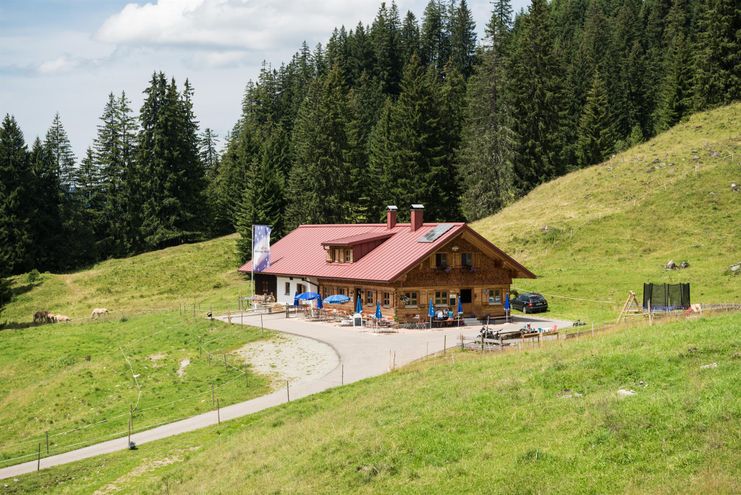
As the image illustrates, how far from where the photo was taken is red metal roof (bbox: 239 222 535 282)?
45.7 metres

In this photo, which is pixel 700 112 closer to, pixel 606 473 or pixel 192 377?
pixel 192 377

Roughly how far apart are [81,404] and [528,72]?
6343 cm

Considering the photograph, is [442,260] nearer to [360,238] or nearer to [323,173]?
[360,238]

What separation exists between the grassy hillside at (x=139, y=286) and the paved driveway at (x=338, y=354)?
19013 millimetres

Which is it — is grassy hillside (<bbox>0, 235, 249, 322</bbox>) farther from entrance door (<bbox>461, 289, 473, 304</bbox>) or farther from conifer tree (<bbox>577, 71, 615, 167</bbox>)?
conifer tree (<bbox>577, 71, 615, 167</bbox>)

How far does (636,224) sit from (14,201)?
2753 inches

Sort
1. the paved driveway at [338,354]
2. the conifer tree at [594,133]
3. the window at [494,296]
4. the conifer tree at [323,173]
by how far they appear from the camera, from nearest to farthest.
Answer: the paved driveway at [338,354]
the window at [494,296]
the conifer tree at [323,173]
the conifer tree at [594,133]

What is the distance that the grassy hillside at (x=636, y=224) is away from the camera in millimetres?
48062

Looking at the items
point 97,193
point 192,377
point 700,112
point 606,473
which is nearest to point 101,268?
point 97,193

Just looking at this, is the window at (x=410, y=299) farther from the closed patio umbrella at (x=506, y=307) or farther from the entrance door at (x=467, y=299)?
the closed patio umbrella at (x=506, y=307)

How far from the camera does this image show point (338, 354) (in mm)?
36344

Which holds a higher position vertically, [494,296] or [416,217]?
[416,217]

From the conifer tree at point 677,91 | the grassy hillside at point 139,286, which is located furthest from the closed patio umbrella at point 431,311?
the conifer tree at point 677,91

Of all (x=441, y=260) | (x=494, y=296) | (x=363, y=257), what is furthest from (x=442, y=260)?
(x=363, y=257)
